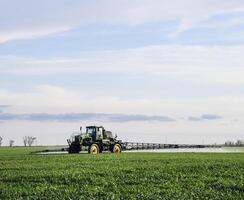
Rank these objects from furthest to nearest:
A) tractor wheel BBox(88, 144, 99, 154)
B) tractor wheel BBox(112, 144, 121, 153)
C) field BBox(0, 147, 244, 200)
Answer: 1. tractor wheel BBox(112, 144, 121, 153)
2. tractor wheel BBox(88, 144, 99, 154)
3. field BBox(0, 147, 244, 200)

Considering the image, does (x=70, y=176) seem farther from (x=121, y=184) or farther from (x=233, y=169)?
(x=233, y=169)

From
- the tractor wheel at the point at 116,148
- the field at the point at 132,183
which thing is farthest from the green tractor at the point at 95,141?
the field at the point at 132,183

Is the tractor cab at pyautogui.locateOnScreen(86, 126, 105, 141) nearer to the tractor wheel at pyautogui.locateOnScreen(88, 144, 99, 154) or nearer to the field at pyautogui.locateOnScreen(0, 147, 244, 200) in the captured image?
the tractor wheel at pyautogui.locateOnScreen(88, 144, 99, 154)

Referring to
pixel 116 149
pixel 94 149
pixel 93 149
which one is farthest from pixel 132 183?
pixel 116 149

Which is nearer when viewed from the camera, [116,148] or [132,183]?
[132,183]

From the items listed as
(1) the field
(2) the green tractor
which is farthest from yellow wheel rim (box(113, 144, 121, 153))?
(1) the field

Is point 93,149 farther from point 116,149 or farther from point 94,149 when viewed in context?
point 116,149

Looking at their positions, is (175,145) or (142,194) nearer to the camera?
(142,194)

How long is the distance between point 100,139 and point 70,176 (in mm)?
38584

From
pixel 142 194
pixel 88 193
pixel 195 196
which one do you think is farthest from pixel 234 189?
pixel 88 193

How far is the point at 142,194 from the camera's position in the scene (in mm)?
24094

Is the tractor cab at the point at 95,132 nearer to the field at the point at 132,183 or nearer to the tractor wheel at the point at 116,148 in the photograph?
the tractor wheel at the point at 116,148

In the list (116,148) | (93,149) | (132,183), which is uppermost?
(116,148)

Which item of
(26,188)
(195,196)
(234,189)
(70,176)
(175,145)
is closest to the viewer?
(195,196)
